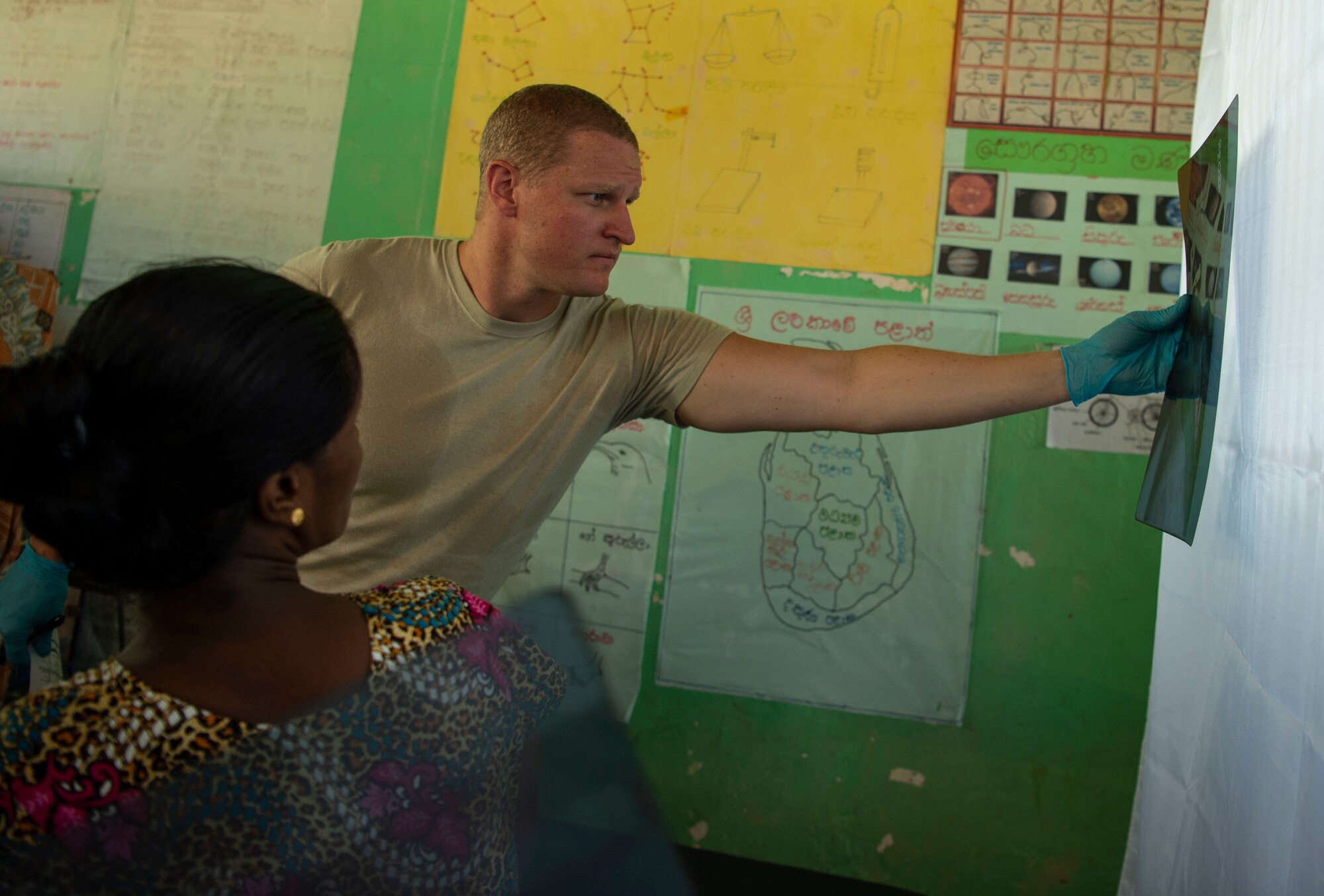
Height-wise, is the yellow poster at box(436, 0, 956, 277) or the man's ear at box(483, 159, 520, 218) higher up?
the yellow poster at box(436, 0, 956, 277)

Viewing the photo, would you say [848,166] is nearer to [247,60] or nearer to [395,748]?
[247,60]

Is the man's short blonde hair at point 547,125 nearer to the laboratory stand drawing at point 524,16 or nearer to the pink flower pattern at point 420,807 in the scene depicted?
the pink flower pattern at point 420,807

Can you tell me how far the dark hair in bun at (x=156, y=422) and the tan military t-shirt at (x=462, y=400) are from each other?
1.91 ft

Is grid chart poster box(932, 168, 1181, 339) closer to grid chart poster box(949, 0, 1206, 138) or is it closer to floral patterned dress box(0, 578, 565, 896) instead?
grid chart poster box(949, 0, 1206, 138)

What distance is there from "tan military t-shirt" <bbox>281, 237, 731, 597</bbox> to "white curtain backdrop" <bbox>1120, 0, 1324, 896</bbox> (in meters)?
0.64

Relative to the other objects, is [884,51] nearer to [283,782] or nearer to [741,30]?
[741,30]

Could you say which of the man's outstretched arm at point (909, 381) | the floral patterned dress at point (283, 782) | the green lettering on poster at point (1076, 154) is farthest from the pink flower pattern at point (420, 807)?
the green lettering on poster at point (1076, 154)

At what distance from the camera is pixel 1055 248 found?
203cm

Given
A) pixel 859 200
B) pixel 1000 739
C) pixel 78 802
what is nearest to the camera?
pixel 78 802

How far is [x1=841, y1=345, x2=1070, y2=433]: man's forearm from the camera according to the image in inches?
41.7

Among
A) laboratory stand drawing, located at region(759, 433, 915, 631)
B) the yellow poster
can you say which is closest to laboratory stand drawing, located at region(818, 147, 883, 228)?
the yellow poster

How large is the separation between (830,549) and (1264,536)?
1.45 metres

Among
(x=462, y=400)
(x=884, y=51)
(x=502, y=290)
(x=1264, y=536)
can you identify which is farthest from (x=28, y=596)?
(x=884, y=51)

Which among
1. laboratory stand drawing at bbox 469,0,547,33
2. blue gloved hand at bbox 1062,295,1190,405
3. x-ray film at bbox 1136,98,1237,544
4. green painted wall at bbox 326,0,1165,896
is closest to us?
x-ray film at bbox 1136,98,1237,544
